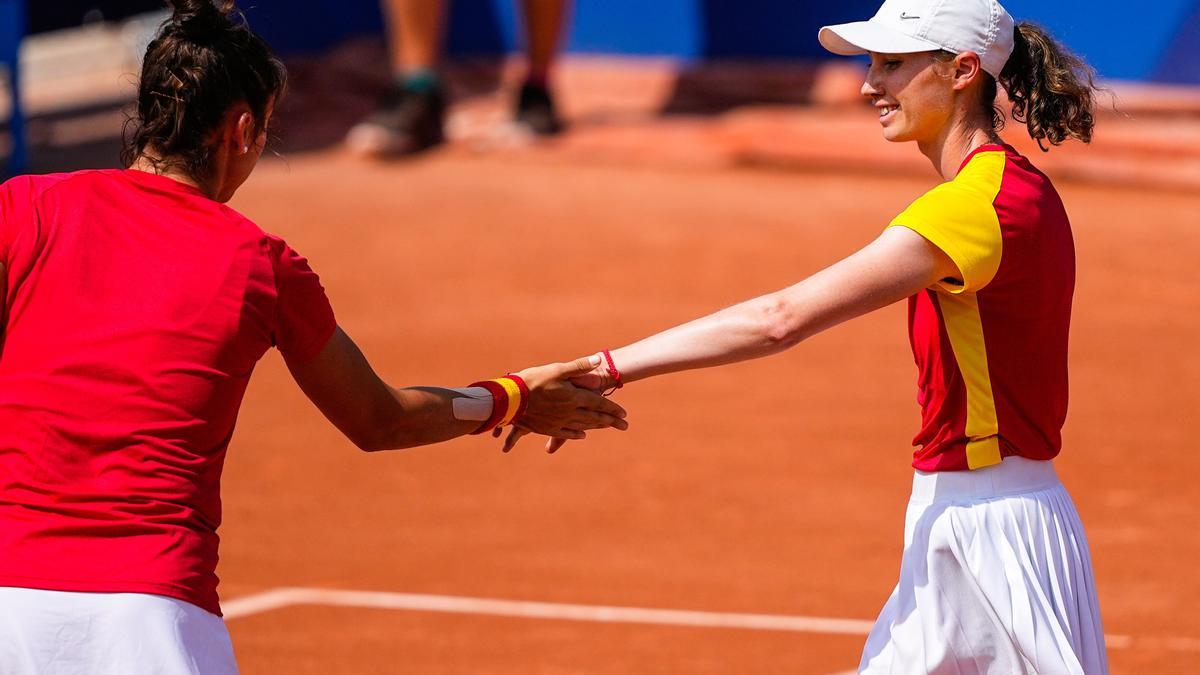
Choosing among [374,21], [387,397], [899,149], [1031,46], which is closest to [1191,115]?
[899,149]

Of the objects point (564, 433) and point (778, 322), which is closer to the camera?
point (778, 322)

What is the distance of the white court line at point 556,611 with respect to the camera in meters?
6.70

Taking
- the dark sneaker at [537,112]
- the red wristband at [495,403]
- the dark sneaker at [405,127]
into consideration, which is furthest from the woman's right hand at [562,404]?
the dark sneaker at [537,112]

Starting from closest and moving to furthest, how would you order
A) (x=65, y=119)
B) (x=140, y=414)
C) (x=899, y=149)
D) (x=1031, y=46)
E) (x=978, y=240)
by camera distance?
1. (x=140, y=414)
2. (x=978, y=240)
3. (x=1031, y=46)
4. (x=899, y=149)
5. (x=65, y=119)

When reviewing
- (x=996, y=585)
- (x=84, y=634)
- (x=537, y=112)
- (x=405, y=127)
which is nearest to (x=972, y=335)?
(x=996, y=585)

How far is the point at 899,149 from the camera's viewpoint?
13430mm

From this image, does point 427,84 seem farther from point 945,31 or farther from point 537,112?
point 945,31

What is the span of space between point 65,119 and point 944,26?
14.0 meters

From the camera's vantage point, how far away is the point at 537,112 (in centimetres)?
1467

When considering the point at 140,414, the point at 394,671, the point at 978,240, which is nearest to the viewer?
the point at 140,414

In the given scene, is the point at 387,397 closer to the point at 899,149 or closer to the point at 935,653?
the point at 935,653

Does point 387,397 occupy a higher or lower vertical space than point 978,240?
lower

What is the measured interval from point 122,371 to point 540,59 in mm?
11530

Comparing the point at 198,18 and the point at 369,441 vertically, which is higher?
the point at 198,18
